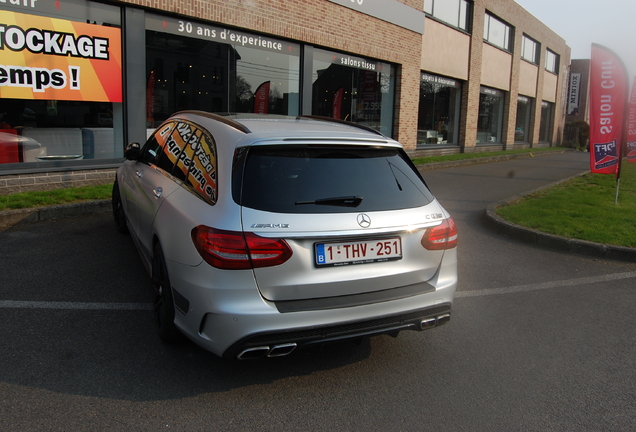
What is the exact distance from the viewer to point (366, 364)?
349 cm

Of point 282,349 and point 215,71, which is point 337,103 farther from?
point 282,349

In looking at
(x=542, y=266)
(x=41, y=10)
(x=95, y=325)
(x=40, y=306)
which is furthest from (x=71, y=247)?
(x=542, y=266)

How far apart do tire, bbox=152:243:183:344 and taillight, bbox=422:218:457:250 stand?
168 cm

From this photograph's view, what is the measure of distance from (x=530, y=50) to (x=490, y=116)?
7.17 m

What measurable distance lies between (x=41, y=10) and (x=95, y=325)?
6.58 metres

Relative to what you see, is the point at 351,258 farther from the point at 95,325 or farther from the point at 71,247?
the point at 71,247

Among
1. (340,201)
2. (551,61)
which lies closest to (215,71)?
(340,201)

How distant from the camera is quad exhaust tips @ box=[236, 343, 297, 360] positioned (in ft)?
9.44

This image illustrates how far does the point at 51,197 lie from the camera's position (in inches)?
305

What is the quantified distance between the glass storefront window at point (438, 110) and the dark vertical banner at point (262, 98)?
761cm

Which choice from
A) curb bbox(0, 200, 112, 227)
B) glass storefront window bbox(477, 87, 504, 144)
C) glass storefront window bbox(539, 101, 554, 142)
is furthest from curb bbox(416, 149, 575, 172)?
curb bbox(0, 200, 112, 227)

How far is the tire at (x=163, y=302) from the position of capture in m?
3.40

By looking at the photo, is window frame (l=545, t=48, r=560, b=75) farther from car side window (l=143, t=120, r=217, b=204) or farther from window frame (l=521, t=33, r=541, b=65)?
car side window (l=143, t=120, r=217, b=204)

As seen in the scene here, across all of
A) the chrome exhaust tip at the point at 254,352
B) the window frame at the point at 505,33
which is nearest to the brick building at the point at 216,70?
the window frame at the point at 505,33
